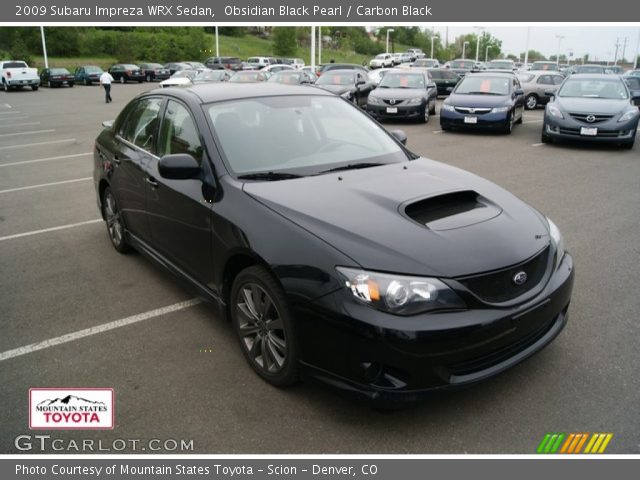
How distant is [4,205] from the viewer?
8039 mm

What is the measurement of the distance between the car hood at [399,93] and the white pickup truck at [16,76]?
92.3 ft

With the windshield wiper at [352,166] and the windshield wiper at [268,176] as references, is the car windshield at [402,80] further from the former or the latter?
the windshield wiper at [268,176]

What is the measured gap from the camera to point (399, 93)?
16.7 m

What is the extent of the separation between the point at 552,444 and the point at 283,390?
1.50 metres

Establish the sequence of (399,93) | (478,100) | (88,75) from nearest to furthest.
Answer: (478,100) → (399,93) → (88,75)

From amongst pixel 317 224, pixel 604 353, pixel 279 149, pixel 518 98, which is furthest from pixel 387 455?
pixel 518 98

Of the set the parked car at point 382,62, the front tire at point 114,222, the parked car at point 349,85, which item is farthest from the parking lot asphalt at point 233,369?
the parked car at point 382,62

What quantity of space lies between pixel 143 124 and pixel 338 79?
15685 millimetres

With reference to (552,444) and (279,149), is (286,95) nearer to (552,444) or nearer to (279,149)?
(279,149)

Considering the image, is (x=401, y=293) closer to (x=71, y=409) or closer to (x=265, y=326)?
(x=265, y=326)

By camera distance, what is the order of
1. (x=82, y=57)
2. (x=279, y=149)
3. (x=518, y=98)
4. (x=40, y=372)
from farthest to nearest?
(x=82, y=57) → (x=518, y=98) → (x=279, y=149) → (x=40, y=372)

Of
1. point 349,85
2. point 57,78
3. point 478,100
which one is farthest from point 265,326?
point 57,78

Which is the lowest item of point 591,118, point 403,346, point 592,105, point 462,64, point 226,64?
point 403,346

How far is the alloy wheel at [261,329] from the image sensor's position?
3227 millimetres
